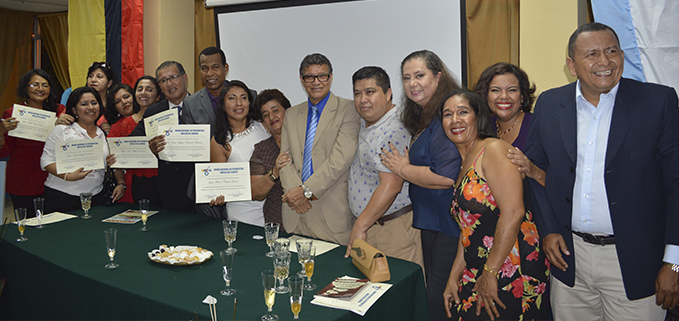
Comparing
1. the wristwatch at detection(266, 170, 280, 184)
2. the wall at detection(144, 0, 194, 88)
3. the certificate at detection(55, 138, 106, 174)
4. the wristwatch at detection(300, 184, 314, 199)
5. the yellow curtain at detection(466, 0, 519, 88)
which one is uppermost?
the wall at detection(144, 0, 194, 88)

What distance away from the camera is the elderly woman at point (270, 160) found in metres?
3.10

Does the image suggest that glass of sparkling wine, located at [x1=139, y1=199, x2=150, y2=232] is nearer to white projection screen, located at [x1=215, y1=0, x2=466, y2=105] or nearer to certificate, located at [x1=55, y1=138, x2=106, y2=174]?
certificate, located at [x1=55, y1=138, x2=106, y2=174]

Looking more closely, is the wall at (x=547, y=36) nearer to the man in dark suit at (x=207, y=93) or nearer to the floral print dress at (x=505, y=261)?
the floral print dress at (x=505, y=261)

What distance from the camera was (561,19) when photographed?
3531mm

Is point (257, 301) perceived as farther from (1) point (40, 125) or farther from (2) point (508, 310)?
(1) point (40, 125)

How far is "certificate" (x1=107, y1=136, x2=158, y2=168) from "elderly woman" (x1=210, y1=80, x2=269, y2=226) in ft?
1.97

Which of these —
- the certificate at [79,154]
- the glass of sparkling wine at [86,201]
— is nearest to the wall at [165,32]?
the certificate at [79,154]

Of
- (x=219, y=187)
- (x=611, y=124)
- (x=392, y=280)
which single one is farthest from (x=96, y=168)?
(x=611, y=124)

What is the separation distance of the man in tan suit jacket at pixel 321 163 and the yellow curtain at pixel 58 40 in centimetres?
798

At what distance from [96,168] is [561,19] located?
4185 millimetres

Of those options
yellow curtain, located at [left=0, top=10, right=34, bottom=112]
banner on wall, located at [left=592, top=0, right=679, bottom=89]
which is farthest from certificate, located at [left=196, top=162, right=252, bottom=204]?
yellow curtain, located at [left=0, top=10, right=34, bottom=112]

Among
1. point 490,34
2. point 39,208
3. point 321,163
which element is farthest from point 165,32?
point 490,34

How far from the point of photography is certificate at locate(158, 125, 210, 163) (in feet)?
10.7

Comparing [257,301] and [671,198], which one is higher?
[671,198]
